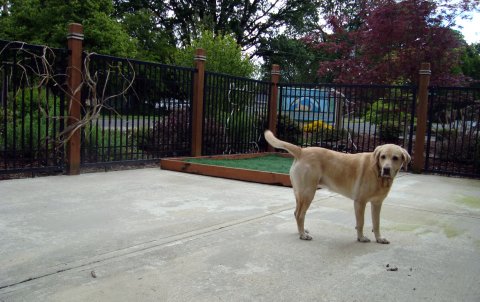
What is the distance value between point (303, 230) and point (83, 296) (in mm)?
2240

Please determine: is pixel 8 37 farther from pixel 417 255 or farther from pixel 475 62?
pixel 475 62

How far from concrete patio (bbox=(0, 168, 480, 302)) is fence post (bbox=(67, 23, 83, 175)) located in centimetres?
92

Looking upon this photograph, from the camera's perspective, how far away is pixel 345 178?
4172mm

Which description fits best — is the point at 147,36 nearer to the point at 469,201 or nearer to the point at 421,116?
the point at 421,116

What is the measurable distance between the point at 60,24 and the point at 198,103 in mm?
16792

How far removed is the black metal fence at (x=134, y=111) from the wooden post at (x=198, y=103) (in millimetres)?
118

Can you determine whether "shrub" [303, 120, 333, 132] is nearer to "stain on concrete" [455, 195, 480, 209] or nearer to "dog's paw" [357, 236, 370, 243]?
"stain on concrete" [455, 195, 480, 209]

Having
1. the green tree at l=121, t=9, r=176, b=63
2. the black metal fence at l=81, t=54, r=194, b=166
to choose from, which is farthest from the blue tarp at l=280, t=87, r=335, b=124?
the green tree at l=121, t=9, r=176, b=63

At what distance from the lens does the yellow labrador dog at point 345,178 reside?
399 centimetres

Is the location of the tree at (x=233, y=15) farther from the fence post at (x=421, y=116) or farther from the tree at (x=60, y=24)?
the fence post at (x=421, y=116)

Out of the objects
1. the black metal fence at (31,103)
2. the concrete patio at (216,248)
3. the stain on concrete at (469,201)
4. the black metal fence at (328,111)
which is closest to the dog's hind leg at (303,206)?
the concrete patio at (216,248)

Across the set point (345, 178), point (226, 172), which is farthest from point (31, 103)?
point (345, 178)

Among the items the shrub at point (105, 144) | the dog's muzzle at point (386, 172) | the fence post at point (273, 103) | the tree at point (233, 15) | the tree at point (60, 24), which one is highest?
the tree at point (233, 15)

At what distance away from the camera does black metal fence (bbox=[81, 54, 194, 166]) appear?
25.0ft
